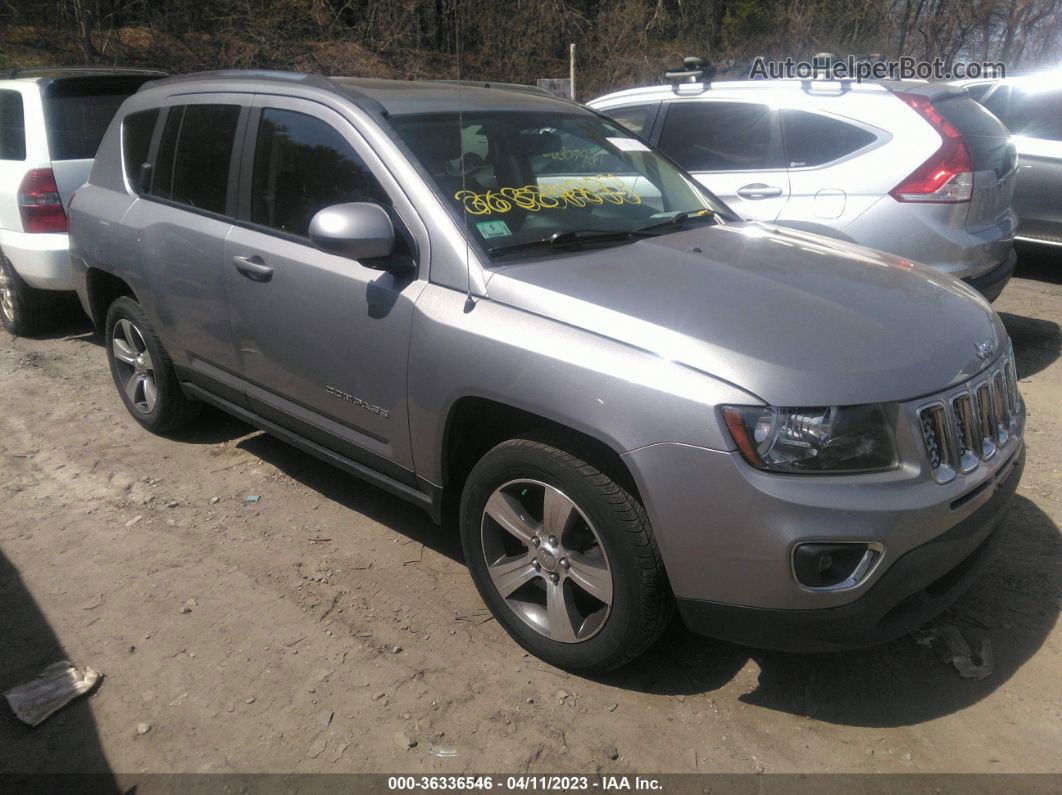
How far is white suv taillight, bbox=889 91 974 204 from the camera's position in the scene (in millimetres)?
5320

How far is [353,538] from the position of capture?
13.0 ft

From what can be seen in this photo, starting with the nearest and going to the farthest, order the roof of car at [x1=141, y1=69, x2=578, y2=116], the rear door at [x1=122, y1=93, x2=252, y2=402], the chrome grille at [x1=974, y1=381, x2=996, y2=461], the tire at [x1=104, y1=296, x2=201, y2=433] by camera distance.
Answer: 1. the chrome grille at [x1=974, y1=381, x2=996, y2=461]
2. the roof of car at [x1=141, y1=69, x2=578, y2=116]
3. the rear door at [x1=122, y1=93, x2=252, y2=402]
4. the tire at [x1=104, y1=296, x2=201, y2=433]

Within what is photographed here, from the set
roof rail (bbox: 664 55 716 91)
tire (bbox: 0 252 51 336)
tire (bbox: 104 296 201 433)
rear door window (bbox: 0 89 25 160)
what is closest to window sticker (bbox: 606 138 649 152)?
roof rail (bbox: 664 55 716 91)

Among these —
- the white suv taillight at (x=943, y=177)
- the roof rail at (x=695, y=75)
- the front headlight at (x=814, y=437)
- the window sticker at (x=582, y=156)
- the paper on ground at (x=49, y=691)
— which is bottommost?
the paper on ground at (x=49, y=691)

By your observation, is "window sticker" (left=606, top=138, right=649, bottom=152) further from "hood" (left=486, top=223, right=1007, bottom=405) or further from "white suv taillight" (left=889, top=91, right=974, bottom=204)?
"white suv taillight" (left=889, top=91, right=974, bottom=204)

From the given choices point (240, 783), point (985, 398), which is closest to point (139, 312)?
point (240, 783)

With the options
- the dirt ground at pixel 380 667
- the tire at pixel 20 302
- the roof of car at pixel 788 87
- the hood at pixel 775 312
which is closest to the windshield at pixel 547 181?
the hood at pixel 775 312

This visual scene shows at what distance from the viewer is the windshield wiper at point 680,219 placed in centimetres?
364

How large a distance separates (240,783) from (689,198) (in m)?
2.97

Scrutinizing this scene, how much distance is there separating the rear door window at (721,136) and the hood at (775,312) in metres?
2.58

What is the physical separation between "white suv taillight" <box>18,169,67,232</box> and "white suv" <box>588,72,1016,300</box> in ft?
14.1

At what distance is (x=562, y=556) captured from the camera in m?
2.91

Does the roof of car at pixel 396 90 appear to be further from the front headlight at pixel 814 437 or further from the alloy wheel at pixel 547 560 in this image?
the front headlight at pixel 814 437

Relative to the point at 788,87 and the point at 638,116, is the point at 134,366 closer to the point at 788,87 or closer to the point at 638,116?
the point at 638,116
